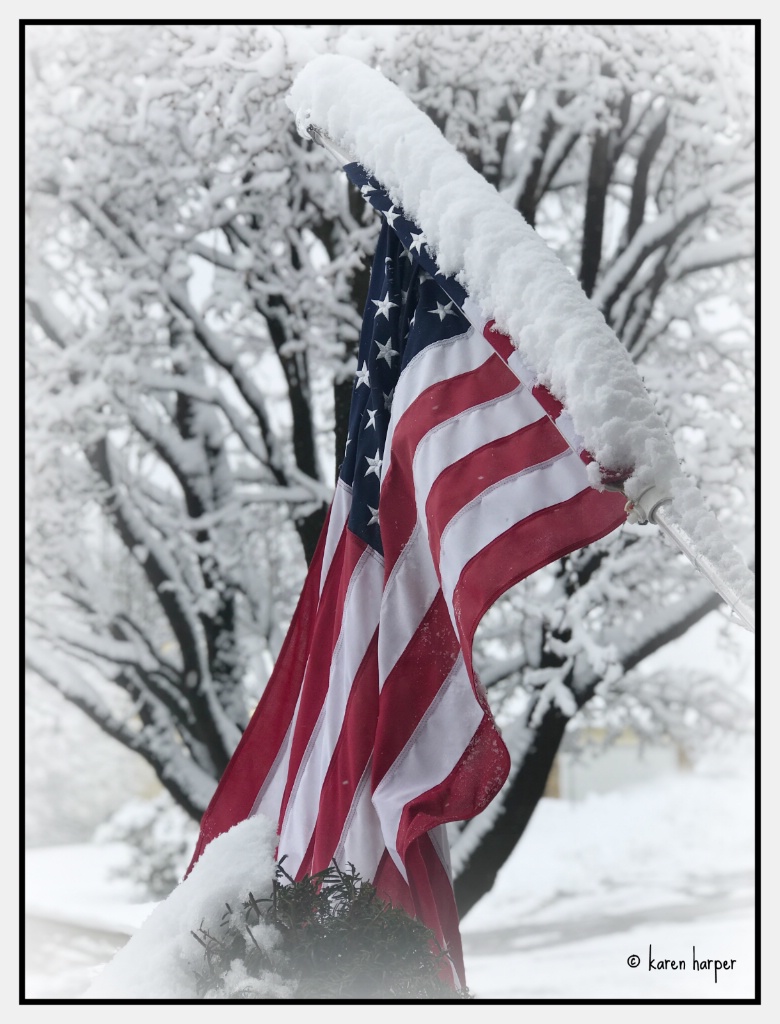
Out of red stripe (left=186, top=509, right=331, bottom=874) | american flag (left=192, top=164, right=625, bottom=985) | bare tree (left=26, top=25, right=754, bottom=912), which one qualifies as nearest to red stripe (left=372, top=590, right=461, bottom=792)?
american flag (left=192, top=164, right=625, bottom=985)

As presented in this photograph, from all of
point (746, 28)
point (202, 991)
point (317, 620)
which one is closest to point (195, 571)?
point (317, 620)

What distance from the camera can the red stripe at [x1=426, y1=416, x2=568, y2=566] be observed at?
2.46m

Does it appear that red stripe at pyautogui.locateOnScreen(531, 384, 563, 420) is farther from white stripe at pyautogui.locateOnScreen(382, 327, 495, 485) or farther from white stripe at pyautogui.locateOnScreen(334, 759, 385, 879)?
white stripe at pyautogui.locateOnScreen(334, 759, 385, 879)

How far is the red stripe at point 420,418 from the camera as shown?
261 centimetres

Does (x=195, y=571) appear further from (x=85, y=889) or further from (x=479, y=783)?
(x=479, y=783)

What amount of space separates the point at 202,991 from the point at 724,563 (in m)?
1.37

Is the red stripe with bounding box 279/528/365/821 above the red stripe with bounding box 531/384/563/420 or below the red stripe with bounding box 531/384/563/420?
below

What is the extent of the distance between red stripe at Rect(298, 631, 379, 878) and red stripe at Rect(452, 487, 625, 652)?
1.74 ft

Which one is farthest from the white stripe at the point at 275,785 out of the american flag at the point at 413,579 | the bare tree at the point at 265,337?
the bare tree at the point at 265,337

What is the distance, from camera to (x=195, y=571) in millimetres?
5801

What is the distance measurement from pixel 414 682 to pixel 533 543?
588 millimetres

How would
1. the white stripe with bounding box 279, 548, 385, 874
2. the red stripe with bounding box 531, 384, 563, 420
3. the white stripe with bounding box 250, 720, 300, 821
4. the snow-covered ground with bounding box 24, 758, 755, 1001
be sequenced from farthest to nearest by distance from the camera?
the snow-covered ground with bounding box 24, 758, 755, 1001, the white stripe with bounding box 250, 720, 300, 821, the white stripe with bounding box 279, 548, 385, 874, the red stripe with bounding box 531, 384, 563, 420

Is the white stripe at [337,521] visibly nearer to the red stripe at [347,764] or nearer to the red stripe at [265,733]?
the red stripe at [265,733]

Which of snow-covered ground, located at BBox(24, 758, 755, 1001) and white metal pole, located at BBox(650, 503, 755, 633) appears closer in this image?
white metal pole, located at BBox(650, 503, 755, 633)
